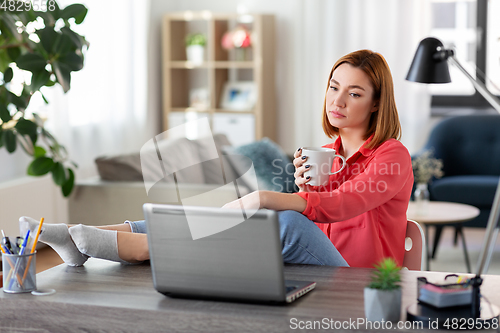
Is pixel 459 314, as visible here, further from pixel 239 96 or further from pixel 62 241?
pixel 239 96

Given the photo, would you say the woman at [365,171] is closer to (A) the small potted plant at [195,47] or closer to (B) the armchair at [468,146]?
(B) the armchair at [468,146]

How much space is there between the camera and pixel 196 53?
5035 mm

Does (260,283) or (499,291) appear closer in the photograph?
(260,283)

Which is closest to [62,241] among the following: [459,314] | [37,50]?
[459,314]

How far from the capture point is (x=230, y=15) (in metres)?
4.88

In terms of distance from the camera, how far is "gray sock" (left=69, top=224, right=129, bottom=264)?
3.99 ft

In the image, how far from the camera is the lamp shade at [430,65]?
1.24 meters

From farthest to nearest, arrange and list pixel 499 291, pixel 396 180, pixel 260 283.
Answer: pixel 396 180 → pixel 499 291 → pixel 260 283

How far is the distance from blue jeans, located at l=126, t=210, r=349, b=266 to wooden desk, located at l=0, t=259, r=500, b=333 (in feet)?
0.26

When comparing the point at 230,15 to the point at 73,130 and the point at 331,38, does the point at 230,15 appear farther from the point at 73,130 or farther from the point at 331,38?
the point at 73,130

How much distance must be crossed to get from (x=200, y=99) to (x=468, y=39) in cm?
229

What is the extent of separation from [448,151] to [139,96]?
243 centimetres

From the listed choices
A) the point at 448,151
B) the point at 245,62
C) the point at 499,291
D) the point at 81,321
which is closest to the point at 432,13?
the point at 448,151

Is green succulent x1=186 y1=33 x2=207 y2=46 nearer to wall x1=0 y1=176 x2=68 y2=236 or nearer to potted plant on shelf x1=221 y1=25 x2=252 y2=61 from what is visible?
potted plant on shelf x1=221 y1=25 x2=252 y2=61
